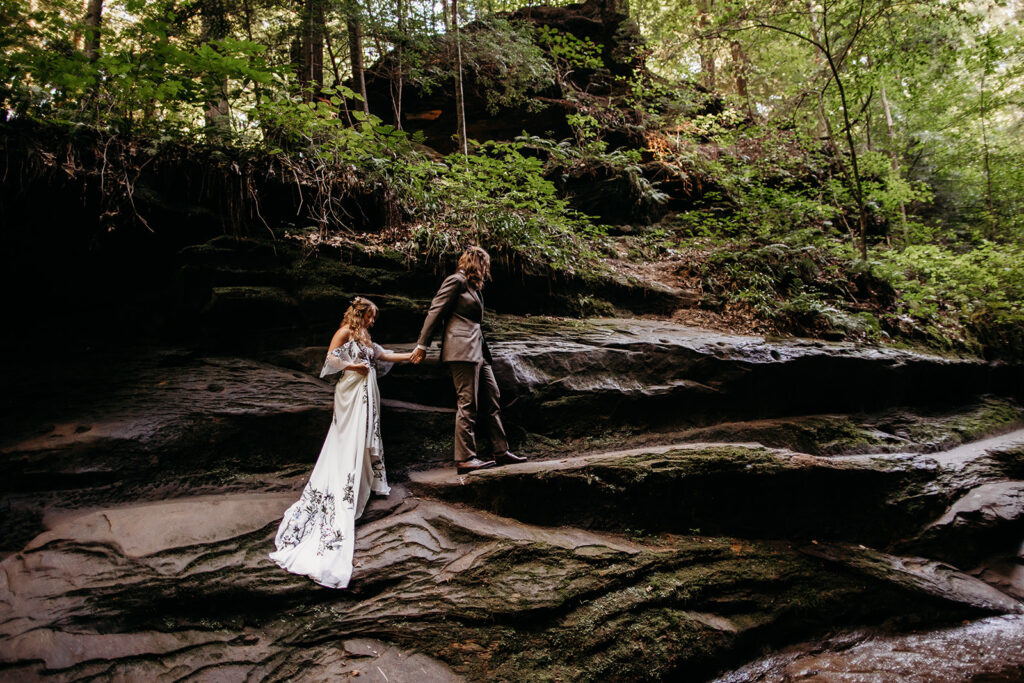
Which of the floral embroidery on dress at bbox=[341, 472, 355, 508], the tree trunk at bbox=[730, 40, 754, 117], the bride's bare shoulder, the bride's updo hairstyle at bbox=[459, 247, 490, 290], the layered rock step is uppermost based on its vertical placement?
the tree trunk at bbox=[730, 40, 754, 117]

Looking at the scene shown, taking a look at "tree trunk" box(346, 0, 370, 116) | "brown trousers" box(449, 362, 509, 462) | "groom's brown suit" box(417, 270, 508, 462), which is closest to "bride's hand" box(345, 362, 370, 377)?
"groom's brown suit" box(417, 270, 508, 462)

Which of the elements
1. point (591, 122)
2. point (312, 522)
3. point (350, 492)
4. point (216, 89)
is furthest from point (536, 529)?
point (591, 122)

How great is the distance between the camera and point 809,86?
11172mm

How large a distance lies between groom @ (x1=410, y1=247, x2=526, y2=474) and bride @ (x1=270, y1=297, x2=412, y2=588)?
623 millimetres

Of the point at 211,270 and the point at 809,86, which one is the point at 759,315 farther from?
the point at 211,270

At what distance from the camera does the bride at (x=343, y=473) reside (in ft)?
12.5

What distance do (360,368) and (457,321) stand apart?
1.18 metres

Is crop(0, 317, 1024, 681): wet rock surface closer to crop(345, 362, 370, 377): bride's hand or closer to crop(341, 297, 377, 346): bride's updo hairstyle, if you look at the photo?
crop(345, 362, 370, 377): bride's hand

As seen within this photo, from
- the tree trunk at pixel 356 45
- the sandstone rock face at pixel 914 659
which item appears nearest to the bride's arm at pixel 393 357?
the sandstone rock face at pixel 914 659

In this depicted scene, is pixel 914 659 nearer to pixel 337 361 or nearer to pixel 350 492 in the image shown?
pixel 350 492

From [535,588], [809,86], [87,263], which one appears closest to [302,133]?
[87,263]

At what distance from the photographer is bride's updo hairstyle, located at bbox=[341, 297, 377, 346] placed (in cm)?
507

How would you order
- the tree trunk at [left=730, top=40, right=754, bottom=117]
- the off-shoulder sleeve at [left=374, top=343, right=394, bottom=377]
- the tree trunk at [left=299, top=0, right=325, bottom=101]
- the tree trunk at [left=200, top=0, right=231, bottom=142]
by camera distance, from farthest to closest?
the tree trunk at [left=730, top=40, right=754, bottom=117], the tree trunk at [left=299, top=0, right=325, bottom=101], the tree trunk at [left=200, top=0, right=231, bottom=142], the off-shoulder sleeve at [left=374, top=343, right=394, bottom=377]

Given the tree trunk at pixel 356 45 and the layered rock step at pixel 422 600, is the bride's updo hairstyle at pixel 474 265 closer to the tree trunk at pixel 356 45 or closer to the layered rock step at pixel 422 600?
the layered rock step at pixel 422 600
